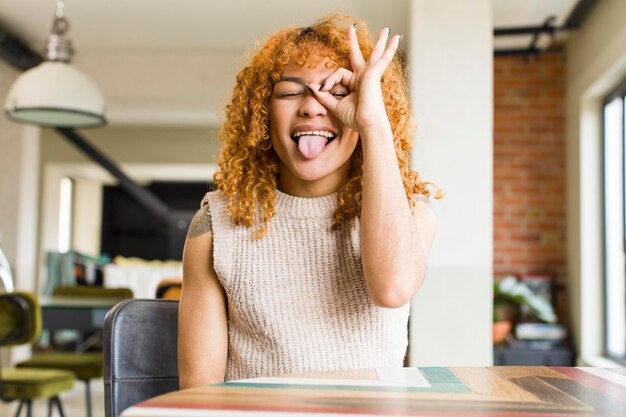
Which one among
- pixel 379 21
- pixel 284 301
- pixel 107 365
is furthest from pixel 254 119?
pixel 379 21

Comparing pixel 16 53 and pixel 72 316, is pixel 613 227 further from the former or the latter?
pixel 16 53

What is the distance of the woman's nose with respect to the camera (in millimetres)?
1359

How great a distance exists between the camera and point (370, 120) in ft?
4.10

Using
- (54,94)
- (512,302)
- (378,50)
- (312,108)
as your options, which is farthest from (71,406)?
(378,50)

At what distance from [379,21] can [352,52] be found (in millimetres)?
4178

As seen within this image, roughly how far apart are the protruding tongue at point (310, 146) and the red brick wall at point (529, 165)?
4.70m

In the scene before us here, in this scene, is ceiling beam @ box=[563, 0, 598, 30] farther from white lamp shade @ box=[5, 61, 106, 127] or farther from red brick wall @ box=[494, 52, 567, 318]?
white lamp shade @ box=[5, 61, 106, 127]

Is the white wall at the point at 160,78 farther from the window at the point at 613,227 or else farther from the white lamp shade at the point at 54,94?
the window at the point at 613,227

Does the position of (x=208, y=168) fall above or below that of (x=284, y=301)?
above

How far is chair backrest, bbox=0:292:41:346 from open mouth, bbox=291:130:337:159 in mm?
2201

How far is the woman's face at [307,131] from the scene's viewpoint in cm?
137

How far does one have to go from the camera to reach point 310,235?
141cm

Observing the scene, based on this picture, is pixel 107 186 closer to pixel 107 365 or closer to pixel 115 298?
pixel 115 298

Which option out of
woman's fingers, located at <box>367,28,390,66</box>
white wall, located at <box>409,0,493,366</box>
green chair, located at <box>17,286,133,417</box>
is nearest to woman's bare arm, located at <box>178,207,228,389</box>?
woman's fingers, located at <box>367,28,390,66</box>
